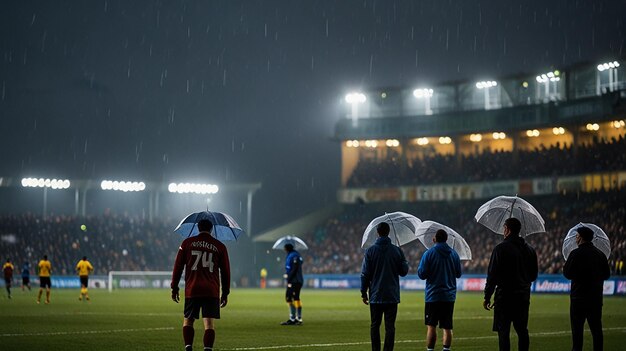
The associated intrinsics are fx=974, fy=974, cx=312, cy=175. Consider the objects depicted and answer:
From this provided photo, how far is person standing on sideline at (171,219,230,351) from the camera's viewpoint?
15109 mm

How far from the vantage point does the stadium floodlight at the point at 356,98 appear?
3514 inches

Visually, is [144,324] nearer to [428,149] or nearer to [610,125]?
[610,125]

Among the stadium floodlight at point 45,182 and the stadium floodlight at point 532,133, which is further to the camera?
the stadium floodlight at point 45,182

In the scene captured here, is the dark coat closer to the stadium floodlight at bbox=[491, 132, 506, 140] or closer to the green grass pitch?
the green grass pitch

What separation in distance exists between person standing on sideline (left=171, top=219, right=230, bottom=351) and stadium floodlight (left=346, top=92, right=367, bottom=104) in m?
74.6

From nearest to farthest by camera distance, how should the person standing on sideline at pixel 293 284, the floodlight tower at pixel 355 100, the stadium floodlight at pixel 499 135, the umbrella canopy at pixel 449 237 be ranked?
the umbrella canopy at pixel 449 237 < the person standing on sideline at pixel 293 284 < the stadium floodlight at pixel 499 135 < the floodlight tower at pixel 355 100

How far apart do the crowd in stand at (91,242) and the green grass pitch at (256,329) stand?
41427 millimetres

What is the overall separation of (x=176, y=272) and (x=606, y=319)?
59.4 ft

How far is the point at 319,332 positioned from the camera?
24547 millimetres

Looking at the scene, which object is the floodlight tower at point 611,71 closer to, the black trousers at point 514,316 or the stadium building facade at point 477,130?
the stadium building facade at point 477,130

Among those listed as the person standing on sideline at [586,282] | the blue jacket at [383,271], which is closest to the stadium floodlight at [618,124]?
the person standing on sideline at [586,282]

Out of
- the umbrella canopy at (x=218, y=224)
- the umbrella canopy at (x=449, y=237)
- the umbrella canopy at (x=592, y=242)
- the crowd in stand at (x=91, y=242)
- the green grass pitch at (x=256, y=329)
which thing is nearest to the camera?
the umbrella canopy at (x=592, y=242)

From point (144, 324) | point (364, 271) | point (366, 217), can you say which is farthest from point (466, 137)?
point (364, 271)

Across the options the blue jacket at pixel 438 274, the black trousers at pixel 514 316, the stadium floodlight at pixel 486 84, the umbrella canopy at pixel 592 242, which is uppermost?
the stadium floodlight at pixel 486 84
